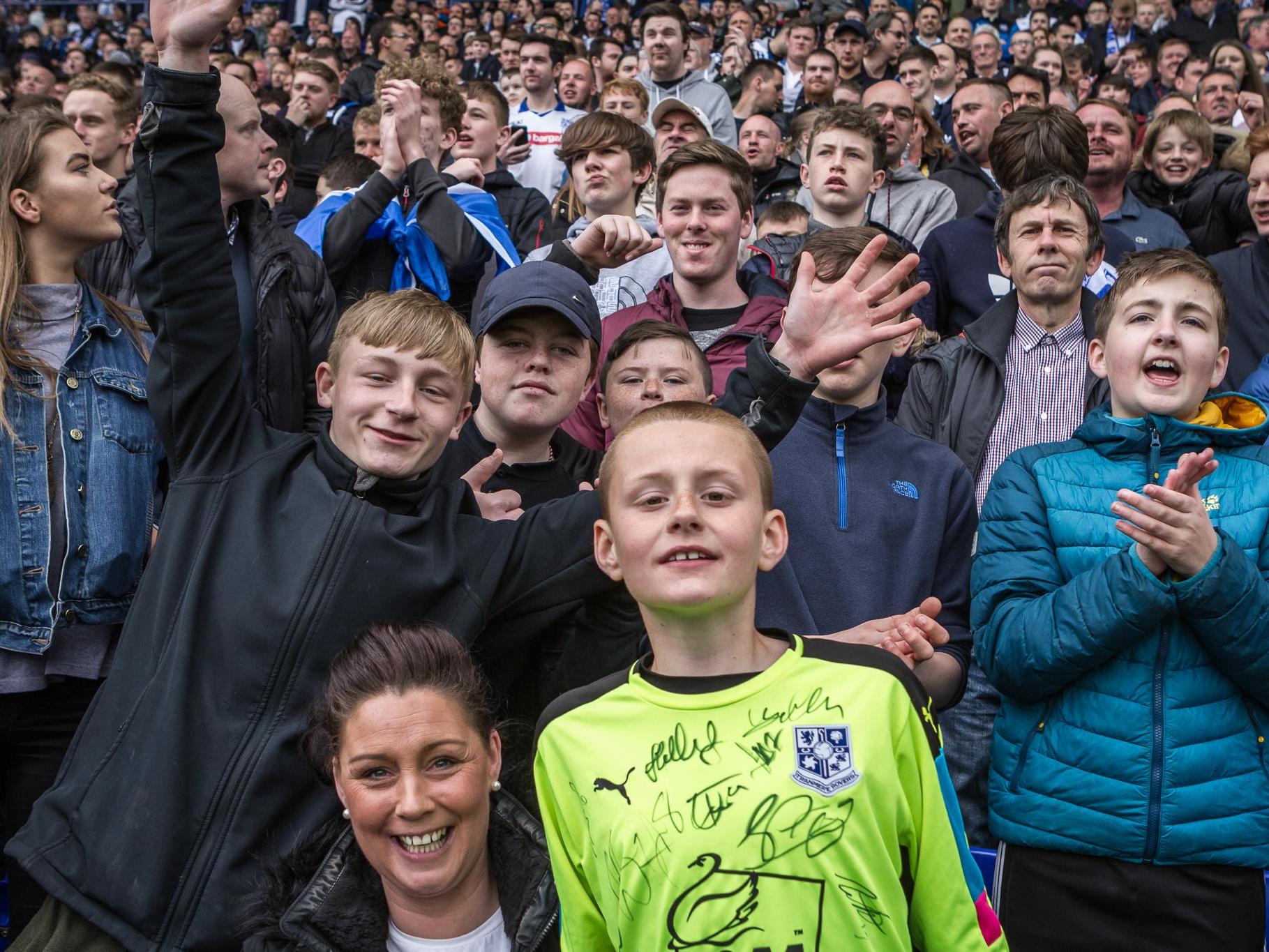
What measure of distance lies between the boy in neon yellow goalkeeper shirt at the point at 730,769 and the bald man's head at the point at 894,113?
16.7ft

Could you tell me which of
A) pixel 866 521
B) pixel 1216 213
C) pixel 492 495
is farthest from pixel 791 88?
pixel 492 495

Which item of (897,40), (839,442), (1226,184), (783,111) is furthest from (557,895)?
(897,40)

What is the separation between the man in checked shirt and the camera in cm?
398

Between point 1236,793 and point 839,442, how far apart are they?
4.04 ft

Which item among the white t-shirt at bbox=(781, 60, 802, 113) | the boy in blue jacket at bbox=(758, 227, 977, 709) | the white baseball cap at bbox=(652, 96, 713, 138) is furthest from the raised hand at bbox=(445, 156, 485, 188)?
the white t-shirt at bbox=(781, 60, 802, 113)

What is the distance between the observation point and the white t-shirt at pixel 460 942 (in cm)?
252

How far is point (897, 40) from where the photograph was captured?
41.1 ft

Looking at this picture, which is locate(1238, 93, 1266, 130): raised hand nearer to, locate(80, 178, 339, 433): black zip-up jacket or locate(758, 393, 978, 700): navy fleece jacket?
locate(758, 393, 978, 700): navy fleece jacket

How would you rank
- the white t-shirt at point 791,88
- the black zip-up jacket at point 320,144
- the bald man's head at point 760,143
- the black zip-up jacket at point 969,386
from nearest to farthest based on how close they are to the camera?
the black zip-up jacket at point 969,386, the bald man's head at point 760,143, the black zip-up jacket at point 320,144, the white t-shirt at point 791,88

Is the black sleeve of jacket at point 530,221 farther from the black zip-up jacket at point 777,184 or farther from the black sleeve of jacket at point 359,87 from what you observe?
the black sleeve of jacket at point 359,87

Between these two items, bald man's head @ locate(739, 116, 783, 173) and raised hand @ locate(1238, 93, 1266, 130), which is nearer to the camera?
bald man's head @ locate(739, 116, 783, 173)

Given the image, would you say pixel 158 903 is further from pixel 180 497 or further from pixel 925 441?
pixel 925 441

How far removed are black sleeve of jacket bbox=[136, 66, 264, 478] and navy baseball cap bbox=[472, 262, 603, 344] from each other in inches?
31.6

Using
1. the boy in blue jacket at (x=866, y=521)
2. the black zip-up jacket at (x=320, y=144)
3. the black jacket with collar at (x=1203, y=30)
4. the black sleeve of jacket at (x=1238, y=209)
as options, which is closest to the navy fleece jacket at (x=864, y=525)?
the boy in blue jacket at (x=866, y=521)
